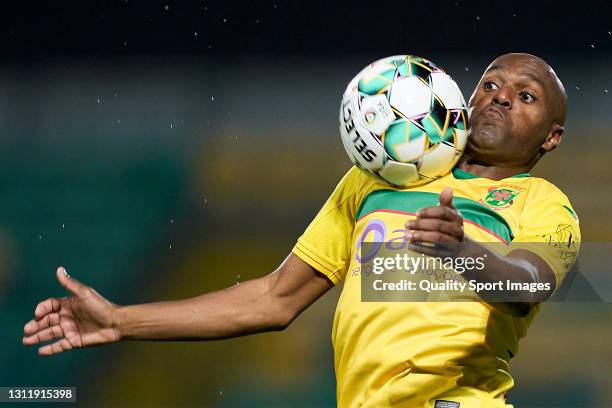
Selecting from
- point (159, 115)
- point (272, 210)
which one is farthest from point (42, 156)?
point (272, 210)

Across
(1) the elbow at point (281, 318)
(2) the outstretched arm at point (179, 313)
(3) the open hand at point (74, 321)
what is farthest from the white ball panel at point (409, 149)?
(3) the open hand at point (74, 321)

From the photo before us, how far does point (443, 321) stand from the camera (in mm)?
3092

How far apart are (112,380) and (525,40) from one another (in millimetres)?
3424

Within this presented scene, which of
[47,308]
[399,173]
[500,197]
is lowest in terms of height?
[47,308]

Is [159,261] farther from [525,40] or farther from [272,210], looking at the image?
[525,40]

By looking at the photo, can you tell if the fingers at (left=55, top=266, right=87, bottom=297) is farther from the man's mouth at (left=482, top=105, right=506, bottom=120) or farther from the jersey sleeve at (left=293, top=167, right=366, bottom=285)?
the man's mouth at (left=482, top=105, right=506, bottom=120)

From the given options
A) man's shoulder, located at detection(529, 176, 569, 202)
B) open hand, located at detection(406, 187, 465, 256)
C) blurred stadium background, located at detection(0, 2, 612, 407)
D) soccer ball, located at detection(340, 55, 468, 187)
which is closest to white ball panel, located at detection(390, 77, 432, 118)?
soccer ball, located at detection(340, 55, 468, 187)

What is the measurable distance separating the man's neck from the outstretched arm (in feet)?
2.13

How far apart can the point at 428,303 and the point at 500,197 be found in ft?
1.49

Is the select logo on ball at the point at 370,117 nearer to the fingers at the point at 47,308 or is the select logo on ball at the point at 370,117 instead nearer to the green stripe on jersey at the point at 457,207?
the green stripe on jersey at the point at 457,207

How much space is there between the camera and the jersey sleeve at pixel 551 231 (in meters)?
3.00

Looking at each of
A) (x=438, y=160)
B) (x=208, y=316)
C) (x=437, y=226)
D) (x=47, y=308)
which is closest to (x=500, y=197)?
(x=438, y=160)

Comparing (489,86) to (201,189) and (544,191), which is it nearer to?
Answer: (544,191)

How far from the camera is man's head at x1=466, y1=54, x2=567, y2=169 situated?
11.0 feet
